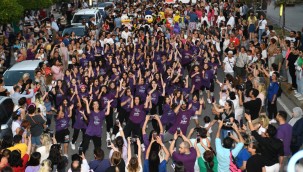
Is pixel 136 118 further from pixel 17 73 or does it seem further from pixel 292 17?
pixel 292 17

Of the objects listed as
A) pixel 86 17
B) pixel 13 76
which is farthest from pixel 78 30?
pixel 13 76

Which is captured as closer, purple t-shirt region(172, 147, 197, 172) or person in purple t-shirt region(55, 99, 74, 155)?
purple t-shirt region(172, 147, 197, 172)

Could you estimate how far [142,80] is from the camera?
533 inches

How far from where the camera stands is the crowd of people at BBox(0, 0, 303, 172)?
8383 millimetres

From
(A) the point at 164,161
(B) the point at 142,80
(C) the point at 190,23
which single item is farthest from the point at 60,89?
(C) the point at 190,23

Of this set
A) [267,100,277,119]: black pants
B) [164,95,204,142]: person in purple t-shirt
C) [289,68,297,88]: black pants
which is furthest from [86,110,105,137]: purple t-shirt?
[289,68,297,88]: black pants

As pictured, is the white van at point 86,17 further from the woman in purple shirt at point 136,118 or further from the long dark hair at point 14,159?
the long dark hair at point 14,159

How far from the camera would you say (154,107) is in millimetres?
13602

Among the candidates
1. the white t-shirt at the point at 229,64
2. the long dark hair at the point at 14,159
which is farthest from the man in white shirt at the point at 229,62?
the long dark hair at the point at 14,159

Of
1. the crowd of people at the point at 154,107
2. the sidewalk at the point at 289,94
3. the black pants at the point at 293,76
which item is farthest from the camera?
the black pants at the point at 293,76

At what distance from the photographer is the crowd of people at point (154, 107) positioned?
8383 mm

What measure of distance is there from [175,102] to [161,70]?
405cm

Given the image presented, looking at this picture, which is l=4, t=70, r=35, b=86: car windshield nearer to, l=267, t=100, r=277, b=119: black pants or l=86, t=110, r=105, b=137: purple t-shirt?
l=86, t=110, r=105, b=137: purple t-shirt

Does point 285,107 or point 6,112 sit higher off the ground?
point 6,112
